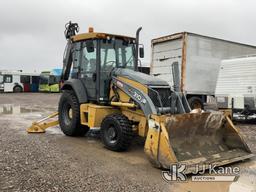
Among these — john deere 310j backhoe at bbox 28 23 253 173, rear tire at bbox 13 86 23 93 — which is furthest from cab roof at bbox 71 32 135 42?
rear tire at bbox 13 86 23 93

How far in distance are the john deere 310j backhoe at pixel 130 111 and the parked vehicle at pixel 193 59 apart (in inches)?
171

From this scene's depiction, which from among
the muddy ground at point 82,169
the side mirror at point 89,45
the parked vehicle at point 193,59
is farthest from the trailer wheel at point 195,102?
the side mirror at point 89,45

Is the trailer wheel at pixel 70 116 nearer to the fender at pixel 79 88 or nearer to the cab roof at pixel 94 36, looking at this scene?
the fender at pixel 79 88

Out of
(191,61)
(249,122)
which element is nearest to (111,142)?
(191,61)

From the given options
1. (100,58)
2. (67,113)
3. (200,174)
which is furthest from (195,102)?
(200,174)

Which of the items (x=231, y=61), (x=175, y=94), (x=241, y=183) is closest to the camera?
(x=241, y=183)

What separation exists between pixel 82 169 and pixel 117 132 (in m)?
1.21

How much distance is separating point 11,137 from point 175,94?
433 centimetres

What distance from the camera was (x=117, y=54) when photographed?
7539 mm

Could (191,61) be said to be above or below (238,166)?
above

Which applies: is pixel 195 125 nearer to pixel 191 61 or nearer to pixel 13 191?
pixel 13 191

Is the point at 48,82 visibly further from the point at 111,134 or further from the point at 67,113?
the point at 111,134

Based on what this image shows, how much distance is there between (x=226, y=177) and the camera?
496 centimetres

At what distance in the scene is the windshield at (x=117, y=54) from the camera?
736 cm
